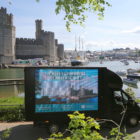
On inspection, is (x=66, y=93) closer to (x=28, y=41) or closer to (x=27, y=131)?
(x=27, y=131)

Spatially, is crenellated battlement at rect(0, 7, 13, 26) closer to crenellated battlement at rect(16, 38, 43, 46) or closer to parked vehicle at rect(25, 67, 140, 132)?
crenellated battlement at rect(16, 38, 43, 46)

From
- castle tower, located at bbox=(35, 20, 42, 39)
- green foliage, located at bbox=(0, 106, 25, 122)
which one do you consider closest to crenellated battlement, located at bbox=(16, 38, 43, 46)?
castle tower, located at bbox=(35, 20, 42, 39)

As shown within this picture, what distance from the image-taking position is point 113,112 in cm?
792

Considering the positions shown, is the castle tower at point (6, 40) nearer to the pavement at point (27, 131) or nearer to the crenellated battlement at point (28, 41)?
the crenellated battlement at point (28, 41)

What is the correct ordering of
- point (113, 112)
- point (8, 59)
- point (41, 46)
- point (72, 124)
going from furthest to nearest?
1. point (41, 46)
2. point (8, 59)
3. point (113, 112)
4. point (72, 124)

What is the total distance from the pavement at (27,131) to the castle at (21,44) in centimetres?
8696

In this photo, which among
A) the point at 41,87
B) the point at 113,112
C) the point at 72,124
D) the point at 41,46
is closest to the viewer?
the point at 72,124

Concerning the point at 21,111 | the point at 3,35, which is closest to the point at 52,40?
the point at 3,35

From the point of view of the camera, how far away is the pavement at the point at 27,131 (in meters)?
7.33

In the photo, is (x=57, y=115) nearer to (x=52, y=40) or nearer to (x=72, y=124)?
(x=72, y=124)

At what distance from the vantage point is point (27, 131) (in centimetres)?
793

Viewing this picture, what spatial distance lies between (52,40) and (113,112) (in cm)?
11035

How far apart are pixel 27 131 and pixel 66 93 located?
6.34 ft

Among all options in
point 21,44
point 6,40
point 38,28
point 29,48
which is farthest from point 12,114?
point 38,28
